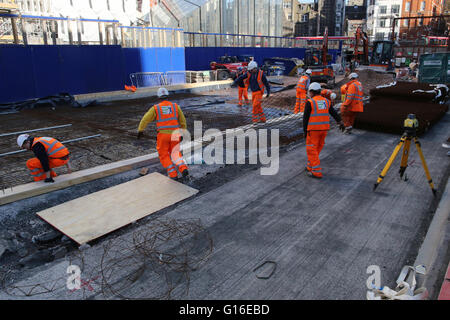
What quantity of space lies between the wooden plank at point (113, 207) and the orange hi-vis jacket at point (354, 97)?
6199 millimetres

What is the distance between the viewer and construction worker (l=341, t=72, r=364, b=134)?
32.7ft

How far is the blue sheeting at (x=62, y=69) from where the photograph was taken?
15.4 metres

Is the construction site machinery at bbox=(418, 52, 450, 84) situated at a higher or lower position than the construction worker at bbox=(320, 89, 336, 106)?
higher

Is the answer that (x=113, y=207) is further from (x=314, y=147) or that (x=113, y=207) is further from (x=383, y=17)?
(x=383, y=17)

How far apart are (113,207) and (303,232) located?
3.08m

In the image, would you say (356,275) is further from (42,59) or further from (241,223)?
(42,59)

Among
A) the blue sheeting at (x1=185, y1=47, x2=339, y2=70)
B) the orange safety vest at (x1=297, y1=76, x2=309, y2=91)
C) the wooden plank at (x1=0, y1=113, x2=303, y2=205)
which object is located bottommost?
the wooden plank at (x1=0, y1=113, x2=303, y2=205)

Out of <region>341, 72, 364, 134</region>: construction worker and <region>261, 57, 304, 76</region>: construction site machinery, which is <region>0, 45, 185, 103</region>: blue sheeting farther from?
<region>341, 72, 364, 134</region>: construction worker

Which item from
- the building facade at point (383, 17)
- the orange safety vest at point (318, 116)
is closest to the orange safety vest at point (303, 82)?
the orange safety vest at point (318, 116)

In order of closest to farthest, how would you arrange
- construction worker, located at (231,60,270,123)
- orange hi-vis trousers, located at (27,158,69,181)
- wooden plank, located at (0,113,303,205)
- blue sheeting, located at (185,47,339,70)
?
wooden plank, located at (0,113,303,205) < orange hi-vis trousers, located at (27,158,69,181) < construction worker, located at (231,60,270,123) < blue sheeting, located at (185,47,339,70)

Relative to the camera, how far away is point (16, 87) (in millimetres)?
15633

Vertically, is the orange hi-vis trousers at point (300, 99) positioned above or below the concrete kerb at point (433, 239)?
above

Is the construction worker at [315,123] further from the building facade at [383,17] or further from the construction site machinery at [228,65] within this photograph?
the building facade at [383,17]

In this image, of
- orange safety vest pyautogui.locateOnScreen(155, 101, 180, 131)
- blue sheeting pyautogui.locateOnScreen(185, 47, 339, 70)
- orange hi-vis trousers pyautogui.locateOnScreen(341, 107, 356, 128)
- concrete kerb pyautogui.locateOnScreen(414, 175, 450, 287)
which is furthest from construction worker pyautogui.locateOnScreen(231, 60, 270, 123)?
blue sheeting pyautogui.locateOnScreen(185, 47, 339, 70)
